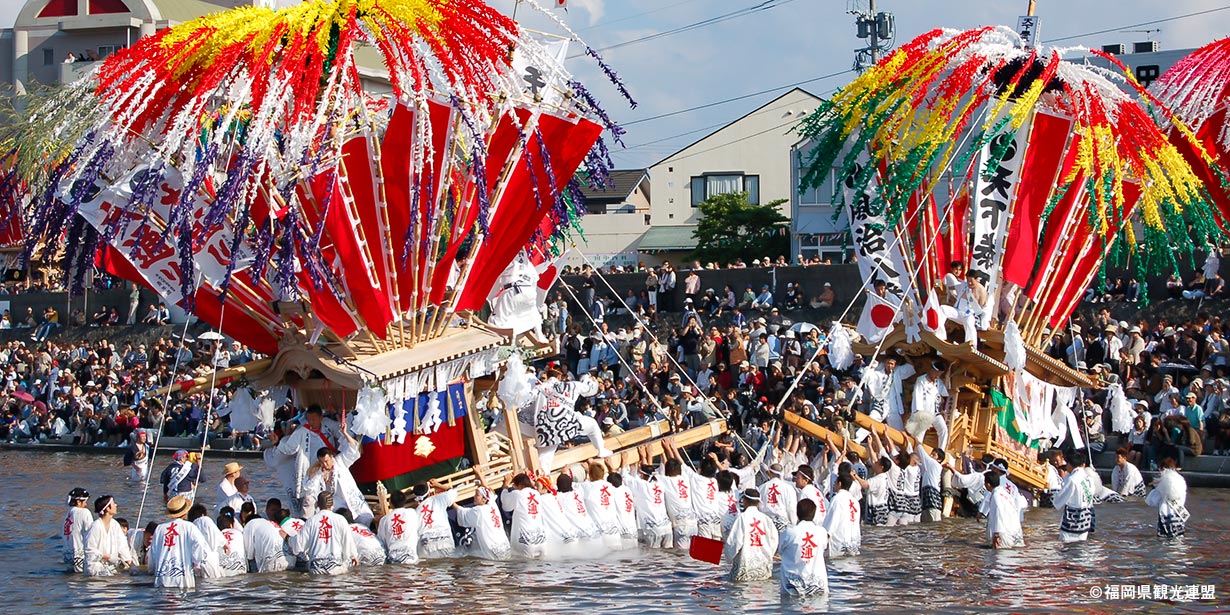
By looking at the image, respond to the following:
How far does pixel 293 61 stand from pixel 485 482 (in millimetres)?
4682

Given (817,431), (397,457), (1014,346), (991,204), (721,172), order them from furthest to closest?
(721,172) → (991,204) → (1014,346) → (817,431) → (397,457)

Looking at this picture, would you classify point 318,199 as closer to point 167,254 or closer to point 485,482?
point 167,254

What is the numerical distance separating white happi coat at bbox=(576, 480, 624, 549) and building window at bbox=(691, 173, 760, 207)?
1178 inches

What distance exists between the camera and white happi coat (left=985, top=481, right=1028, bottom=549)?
49.9 ft

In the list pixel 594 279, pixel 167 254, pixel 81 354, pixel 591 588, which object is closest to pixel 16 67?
pixel 81 354

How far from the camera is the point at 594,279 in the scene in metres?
32.0

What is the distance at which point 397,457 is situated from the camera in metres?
15.8

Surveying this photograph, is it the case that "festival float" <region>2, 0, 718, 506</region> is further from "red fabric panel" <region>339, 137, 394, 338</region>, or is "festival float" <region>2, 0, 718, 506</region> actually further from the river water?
the river water

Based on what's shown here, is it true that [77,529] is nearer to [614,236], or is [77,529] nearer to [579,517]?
[579,517]

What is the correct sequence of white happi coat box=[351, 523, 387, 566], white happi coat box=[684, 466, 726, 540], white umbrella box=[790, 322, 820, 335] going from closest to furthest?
1. white happi coat box=[351, 523, 387, 566]
2. white happi coat box=[684, 466, 726, 540]
3. white umbrella box=[790, 322, 820, 335]

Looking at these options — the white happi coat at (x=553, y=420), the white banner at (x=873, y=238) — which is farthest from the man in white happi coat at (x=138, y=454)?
the white banner at (x=873, y=238)

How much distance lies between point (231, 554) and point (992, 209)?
983cm

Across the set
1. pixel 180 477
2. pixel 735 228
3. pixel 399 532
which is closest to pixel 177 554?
pixel 399 532

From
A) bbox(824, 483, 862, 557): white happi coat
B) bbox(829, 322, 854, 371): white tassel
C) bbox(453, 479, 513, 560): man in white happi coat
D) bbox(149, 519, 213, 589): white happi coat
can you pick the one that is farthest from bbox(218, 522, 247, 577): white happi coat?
bbox(829, 322, 854, 371): white tassel
